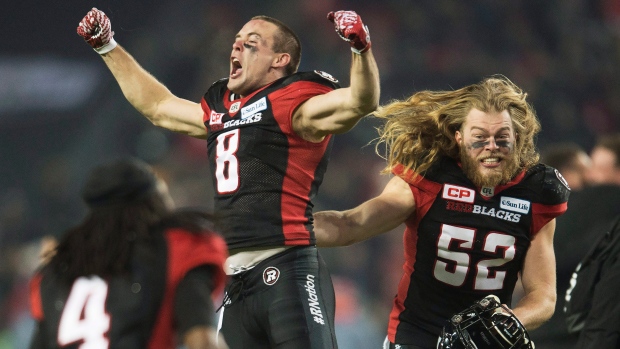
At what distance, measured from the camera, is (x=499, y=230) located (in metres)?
4.18

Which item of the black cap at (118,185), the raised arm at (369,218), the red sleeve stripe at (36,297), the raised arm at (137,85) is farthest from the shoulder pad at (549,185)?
the red sleeve stripe at (36,297)

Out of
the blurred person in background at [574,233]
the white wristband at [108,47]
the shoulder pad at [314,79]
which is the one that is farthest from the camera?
the blurred person in background at [574,233]

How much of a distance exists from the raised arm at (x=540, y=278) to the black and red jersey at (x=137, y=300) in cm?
200

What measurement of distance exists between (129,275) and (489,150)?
6.91 feet

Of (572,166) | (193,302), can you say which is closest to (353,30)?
(193,302)

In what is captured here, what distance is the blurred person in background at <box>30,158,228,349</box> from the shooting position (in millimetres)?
2531

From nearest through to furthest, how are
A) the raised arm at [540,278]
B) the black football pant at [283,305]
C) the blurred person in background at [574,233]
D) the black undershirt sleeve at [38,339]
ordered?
the black undershirt sleeve at [38,339], the black football pant at [283,305], the raised arm at [540,278], the blurred person in background at [574,233]

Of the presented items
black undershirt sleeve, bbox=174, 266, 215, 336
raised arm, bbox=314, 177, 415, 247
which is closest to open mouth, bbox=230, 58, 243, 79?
raised arm, bbox=314, 177, 415, 247

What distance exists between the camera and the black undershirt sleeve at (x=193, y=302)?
2510 mm

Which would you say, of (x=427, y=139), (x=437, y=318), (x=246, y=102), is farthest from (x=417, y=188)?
(x=246, y=102)

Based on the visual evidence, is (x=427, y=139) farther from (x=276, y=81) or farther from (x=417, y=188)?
(x=276, y=81)

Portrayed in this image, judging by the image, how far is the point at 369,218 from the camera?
4.24 meters

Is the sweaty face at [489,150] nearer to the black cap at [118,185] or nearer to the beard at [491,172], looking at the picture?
the beard at [491,172]

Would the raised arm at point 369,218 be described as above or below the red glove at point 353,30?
below
